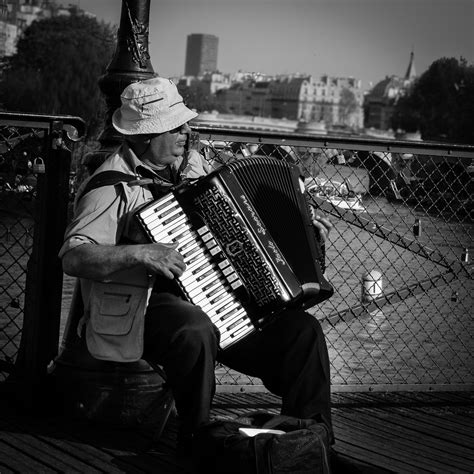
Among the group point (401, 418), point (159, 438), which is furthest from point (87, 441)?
point (401, 418)

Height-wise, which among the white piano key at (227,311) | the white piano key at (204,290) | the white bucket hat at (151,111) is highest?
the white bucket hat at (151,111)

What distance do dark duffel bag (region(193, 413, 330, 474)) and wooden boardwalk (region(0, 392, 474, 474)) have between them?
0.19 meters

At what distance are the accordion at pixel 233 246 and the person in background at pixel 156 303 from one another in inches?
2.8

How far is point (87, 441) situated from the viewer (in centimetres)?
440

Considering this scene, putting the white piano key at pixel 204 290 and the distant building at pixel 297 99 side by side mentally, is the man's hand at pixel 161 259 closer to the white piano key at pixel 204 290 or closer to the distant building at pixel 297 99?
the white piano key at pixel 204 290

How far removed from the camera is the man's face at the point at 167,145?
438 centimetres

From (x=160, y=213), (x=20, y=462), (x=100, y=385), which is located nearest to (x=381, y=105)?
(x=100, y=385)

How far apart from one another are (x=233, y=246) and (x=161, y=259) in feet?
0.99

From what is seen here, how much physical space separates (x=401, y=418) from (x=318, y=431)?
4.29 ft

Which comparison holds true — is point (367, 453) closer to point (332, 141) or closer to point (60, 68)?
point (332, 141)

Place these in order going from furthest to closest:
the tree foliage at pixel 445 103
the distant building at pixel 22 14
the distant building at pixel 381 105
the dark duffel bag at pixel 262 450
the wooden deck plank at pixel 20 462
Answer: the distant building at pixel 381 105 < the distant building at pixel 22 14 < the tree foliage at pixel 445 103 < the wooden deck plank at pixel 20 462 < the dark duffel bag at pixel 262 450

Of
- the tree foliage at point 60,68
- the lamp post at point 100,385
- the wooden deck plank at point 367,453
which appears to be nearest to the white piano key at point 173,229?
the lamp post at point 100,385

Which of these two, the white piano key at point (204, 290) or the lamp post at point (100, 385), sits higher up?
the white piano key at point (204, 290)

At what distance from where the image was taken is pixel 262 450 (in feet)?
12.8
